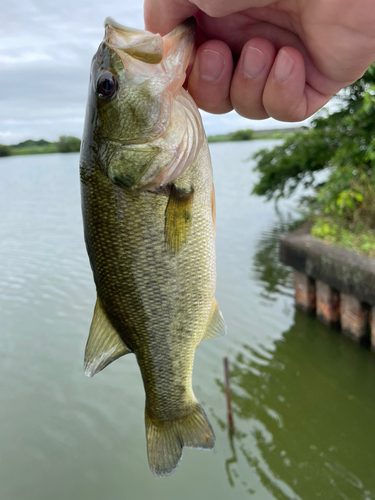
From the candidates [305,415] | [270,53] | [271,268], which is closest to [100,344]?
[270,53]

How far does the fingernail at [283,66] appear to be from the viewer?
6.58 feet

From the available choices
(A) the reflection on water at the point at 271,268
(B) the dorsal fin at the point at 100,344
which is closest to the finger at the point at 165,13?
(B) the dorsal fin at the point at 100,344

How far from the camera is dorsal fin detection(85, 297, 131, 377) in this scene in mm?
1854

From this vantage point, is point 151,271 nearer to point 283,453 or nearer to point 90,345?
point 90,345

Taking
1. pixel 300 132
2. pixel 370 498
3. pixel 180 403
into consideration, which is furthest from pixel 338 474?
pixel 300 132

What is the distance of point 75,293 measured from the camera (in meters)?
10.6

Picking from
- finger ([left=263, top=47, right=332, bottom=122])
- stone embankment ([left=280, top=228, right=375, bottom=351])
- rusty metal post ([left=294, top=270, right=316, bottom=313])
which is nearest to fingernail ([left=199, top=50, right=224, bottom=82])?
finger ([left=263, top=47, right=332, bottom=122])

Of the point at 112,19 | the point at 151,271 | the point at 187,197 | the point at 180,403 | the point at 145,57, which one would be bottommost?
the point at 180,403

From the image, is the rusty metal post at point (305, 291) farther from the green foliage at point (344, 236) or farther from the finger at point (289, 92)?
the finger at point (289, 92)

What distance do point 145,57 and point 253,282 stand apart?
→ 9102 millimetres

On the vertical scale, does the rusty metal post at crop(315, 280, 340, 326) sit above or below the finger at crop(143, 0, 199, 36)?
below

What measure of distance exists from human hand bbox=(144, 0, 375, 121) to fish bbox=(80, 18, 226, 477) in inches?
13.7

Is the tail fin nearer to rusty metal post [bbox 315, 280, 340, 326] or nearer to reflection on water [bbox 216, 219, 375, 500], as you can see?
reflection on water [bbox 216, 219, 375, 500]

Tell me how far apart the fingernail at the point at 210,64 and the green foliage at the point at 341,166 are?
484cm
